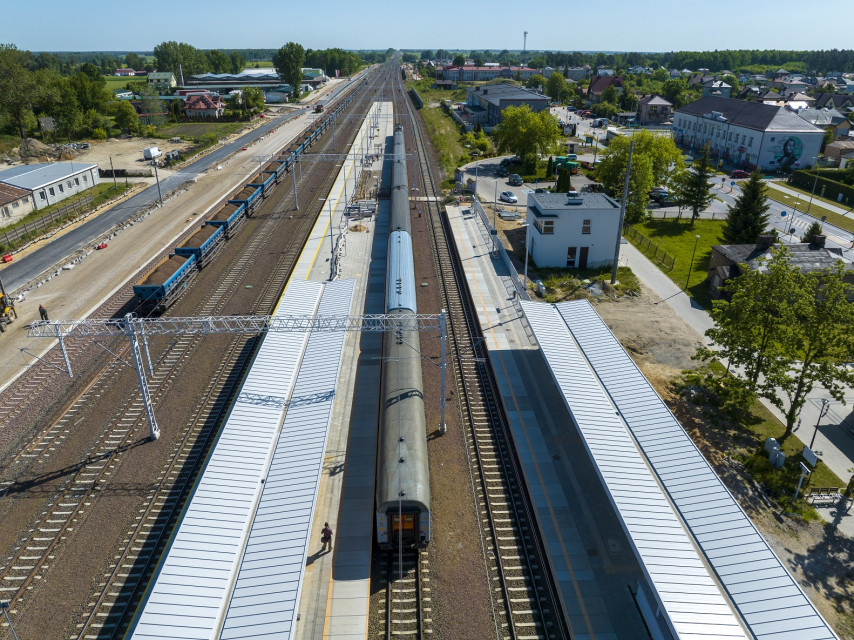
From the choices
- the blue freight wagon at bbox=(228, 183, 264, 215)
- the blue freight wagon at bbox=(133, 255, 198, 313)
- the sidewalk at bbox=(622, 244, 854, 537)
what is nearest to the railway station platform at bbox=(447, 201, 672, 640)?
the sidewalk at bbox=(622, 244, 854, 537)

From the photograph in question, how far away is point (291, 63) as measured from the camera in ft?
565

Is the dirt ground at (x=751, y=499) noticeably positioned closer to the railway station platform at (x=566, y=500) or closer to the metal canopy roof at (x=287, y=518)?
the railway station platform at (x=566, y=500)

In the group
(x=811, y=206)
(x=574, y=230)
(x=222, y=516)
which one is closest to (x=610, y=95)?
(x=811, y=206)

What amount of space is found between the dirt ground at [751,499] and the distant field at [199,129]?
10116cm

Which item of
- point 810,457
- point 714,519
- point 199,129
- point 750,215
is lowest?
point 810,457

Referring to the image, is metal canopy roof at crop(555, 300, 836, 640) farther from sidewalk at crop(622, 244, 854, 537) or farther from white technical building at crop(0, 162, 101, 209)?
white technical building at crop(0, 162, 101, 209)

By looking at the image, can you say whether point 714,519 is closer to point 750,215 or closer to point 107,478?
point 107,478

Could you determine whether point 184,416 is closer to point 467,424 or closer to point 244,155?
point 467,424

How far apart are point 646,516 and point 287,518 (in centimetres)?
1347

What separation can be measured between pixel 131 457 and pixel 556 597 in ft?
68.7

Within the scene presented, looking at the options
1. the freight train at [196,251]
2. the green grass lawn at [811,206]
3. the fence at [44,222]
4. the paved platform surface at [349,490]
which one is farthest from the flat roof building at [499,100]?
the paved platform surface at [349,490]

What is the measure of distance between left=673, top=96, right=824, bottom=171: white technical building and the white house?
157ft

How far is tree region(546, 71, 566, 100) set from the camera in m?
173

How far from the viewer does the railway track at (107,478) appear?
21281mm
